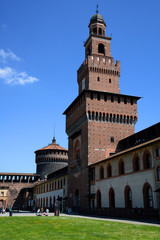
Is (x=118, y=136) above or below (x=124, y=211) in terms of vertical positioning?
above

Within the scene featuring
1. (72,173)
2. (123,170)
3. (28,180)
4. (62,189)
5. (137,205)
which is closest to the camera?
(137,205)

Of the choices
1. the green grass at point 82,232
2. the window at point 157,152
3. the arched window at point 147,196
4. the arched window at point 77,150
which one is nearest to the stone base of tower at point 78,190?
the arched window at point 77,150

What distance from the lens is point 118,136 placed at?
41.2 m

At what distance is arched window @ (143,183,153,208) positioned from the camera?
2592 centimetres

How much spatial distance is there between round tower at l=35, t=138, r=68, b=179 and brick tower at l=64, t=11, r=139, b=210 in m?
28.2

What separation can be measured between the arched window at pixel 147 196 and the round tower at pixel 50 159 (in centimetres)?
5097

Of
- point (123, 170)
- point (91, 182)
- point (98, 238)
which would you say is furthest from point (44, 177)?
point (98, 238)

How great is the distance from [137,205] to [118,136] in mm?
15025

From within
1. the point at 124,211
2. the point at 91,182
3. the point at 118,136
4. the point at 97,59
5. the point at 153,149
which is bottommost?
the point at 124,211

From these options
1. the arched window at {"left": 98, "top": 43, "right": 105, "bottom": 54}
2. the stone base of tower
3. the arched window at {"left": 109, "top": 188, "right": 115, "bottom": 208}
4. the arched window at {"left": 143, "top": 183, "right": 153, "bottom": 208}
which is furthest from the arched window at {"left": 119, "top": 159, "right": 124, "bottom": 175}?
the arched window at {"left": 98, "top": 43, "right": 105, "bottom": 54}

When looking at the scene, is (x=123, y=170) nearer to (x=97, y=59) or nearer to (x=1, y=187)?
(x=97, y=59)

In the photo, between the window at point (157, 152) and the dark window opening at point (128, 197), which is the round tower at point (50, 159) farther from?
the window at point (157, 152)

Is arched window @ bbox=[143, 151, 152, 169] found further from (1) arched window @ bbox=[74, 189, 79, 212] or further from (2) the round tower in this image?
(2) the round tower

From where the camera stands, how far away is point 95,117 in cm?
4103
